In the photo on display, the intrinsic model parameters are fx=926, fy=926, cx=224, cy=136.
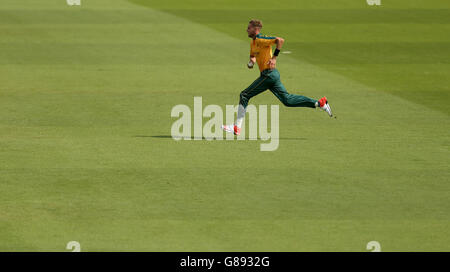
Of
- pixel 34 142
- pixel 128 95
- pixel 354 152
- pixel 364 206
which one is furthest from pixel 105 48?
pixel 364 206

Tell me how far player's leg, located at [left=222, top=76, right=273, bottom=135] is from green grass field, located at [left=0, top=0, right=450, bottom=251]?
62cm

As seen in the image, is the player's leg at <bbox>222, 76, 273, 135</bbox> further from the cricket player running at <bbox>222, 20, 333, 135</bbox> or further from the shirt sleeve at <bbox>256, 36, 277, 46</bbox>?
the shirt sleeve at <bbox>256, 36, 277, 46</bbox>

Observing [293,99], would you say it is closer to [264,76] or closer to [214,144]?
[264,76]

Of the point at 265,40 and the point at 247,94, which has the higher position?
the point at 265,40

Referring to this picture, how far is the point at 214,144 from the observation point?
14.8 meters

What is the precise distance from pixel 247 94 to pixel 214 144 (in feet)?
3.97

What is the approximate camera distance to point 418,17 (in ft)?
104

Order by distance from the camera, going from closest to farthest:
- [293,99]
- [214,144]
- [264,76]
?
[214,144]
[264,76]
[293,99]

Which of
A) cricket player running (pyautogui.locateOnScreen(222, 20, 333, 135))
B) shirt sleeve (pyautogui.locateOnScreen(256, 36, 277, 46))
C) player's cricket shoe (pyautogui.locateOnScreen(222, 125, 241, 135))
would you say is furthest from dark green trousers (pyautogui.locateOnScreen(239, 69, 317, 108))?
shirt sleeve (pyautogui.locateOnScreen(256, 36, 277, 46))

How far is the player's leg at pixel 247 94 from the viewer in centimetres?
1526

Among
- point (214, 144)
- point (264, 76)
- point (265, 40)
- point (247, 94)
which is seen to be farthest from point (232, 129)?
point (265, 40)

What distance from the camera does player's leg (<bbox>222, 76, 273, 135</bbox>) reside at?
15.3 meters

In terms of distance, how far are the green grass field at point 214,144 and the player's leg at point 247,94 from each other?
616 mm

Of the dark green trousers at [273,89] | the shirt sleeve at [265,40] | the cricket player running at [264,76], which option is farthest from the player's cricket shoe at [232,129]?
the shirt sleeve at [265,40]
